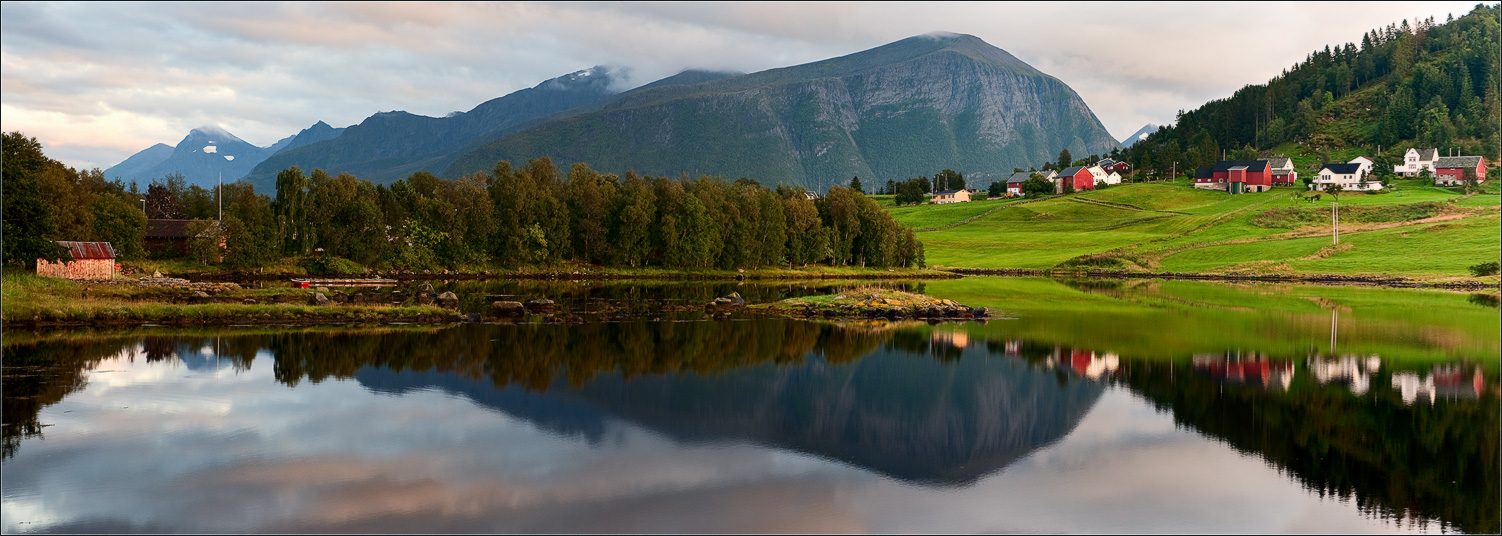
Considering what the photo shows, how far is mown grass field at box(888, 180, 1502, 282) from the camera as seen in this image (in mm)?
94938

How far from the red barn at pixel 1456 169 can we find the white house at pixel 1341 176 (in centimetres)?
999

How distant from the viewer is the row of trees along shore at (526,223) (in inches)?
3529

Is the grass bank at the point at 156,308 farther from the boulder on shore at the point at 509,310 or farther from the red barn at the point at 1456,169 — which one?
the red barn at the point at 1456,169

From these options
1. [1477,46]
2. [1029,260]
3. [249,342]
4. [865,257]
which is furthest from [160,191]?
[1477,46]

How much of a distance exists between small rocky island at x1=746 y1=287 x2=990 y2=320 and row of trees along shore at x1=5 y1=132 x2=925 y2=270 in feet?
160

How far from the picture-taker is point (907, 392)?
26.5 metres

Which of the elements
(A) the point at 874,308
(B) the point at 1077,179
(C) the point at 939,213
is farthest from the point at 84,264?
(B) the point at 1077,179

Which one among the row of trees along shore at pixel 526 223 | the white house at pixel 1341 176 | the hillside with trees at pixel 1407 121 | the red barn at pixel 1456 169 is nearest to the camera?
the row of trees along shore at pixel 526 223

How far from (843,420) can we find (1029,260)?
3920 inches

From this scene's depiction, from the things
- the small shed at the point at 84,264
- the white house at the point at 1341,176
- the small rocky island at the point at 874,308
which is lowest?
the small rocky island at the point at 874,308

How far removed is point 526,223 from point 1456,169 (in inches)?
5982


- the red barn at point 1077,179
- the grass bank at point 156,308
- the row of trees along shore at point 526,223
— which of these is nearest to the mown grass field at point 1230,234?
the red barn at point 1077,179

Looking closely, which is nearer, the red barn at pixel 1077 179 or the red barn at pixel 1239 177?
the red barn at pixel 1239 177

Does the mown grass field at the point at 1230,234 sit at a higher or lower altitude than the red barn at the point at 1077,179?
lower
